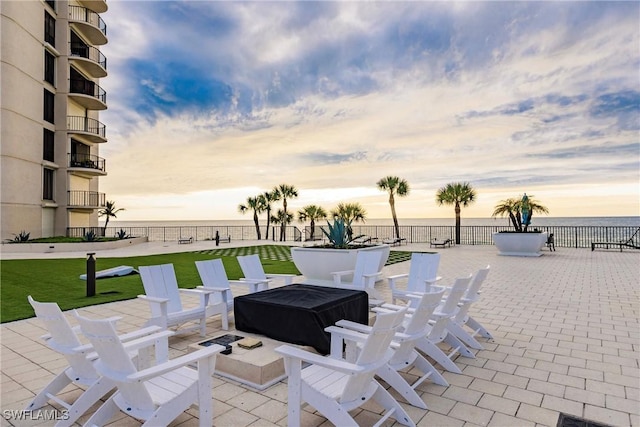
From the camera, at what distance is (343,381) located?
2.59 meters

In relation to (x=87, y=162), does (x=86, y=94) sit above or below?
above

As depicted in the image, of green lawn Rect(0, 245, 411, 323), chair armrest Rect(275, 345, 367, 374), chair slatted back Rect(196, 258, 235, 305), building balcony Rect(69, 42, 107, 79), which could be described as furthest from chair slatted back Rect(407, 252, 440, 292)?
building balcony Rect(69, 42, 107, 79)

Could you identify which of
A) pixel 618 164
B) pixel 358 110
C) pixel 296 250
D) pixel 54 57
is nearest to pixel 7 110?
pixel 54 57

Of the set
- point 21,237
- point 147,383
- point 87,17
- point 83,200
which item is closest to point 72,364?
A: point 147,383

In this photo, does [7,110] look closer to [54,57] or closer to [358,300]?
[54,57]

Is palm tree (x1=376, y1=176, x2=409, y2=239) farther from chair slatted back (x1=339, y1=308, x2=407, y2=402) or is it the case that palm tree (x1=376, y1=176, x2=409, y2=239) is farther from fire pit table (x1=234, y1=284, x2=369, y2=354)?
chair slatted back (x1=339, y1=308, x2=407, y2=402)

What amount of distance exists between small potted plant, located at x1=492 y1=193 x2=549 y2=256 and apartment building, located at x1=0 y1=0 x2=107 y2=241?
25.1 meters

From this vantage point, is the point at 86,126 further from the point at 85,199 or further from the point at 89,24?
the point at 89,24

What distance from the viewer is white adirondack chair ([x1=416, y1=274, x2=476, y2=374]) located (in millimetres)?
3672

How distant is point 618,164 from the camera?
1897cm

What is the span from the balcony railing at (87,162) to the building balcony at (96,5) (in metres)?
11.1

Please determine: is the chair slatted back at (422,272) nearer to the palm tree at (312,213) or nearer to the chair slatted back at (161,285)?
the chair slatted back at (161,285)

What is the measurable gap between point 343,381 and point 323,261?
5051 mm

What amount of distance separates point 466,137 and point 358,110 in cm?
491
